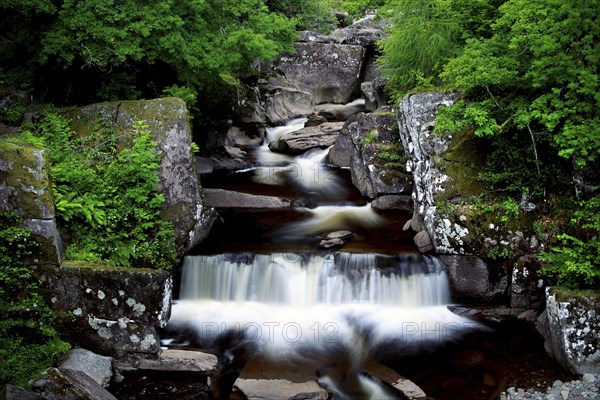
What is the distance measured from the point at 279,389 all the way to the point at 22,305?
414 cm

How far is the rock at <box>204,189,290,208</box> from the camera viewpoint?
478 inches

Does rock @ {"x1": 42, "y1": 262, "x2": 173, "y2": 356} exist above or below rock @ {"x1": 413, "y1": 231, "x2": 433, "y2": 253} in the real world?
below

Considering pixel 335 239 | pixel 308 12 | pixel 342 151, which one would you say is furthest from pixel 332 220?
pixel 308 12

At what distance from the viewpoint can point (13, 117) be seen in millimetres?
10195

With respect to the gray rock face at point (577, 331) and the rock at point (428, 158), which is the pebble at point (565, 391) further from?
the rock at point (428, 158)

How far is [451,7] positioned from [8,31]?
33.0 ft

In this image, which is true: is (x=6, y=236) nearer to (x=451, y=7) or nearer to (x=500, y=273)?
(x=500, y=273)

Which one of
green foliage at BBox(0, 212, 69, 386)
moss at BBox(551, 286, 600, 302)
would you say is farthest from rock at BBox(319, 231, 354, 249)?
green foliage at BBox(0, 212, 69, 386)

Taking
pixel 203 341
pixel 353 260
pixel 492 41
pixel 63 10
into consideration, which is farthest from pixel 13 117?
pixel 492 41

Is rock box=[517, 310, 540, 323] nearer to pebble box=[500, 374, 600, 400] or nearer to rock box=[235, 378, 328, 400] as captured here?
pebble box=[500, 374, 600, 400]

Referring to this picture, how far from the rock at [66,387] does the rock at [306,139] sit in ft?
34.2

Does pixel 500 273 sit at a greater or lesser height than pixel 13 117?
lesser

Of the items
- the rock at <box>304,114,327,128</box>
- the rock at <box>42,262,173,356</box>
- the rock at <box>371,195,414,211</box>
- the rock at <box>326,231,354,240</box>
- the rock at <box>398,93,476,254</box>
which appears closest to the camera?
the rock at <box>42,262,173,356</box>

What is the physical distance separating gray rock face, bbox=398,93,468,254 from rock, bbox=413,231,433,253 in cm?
12
